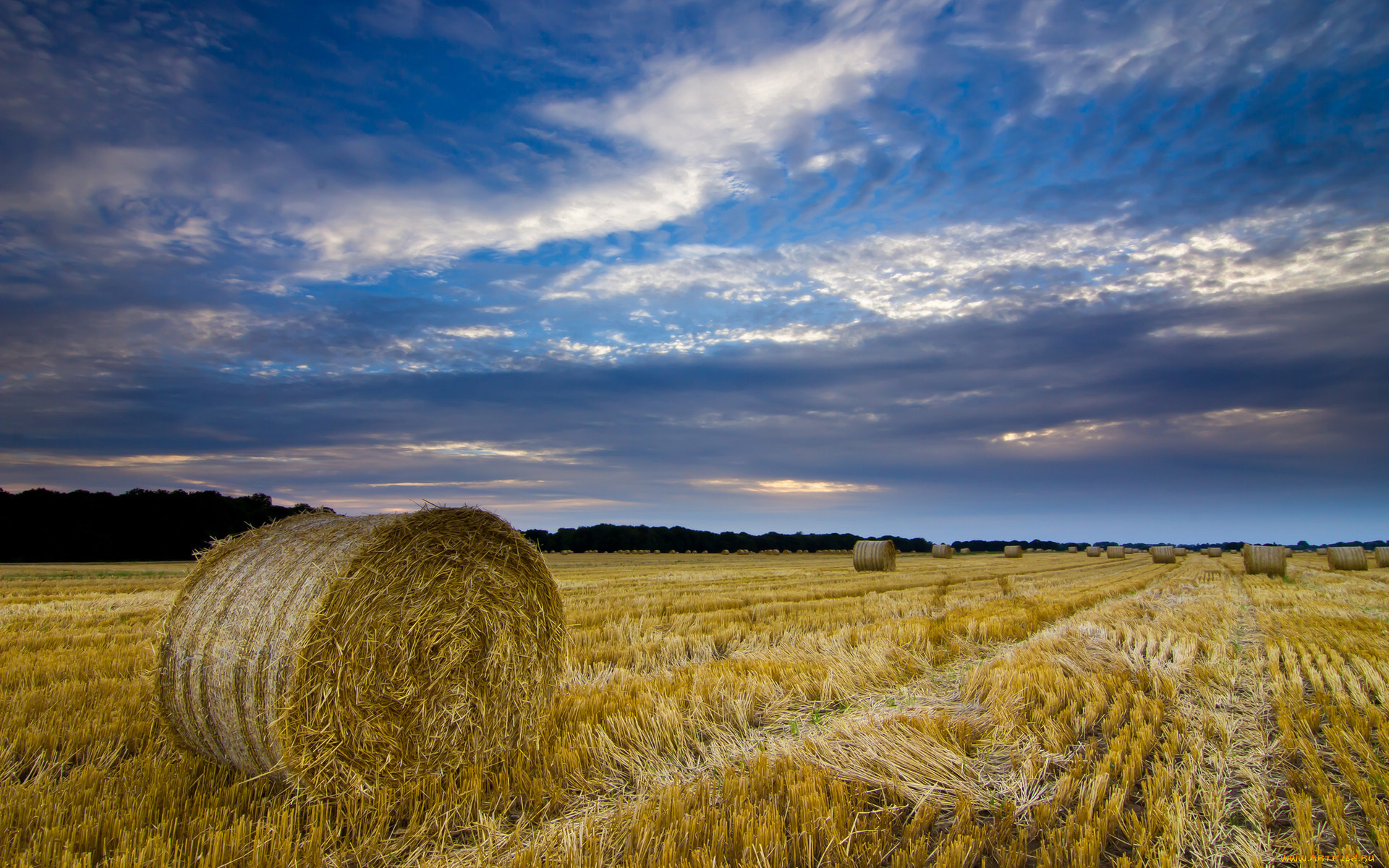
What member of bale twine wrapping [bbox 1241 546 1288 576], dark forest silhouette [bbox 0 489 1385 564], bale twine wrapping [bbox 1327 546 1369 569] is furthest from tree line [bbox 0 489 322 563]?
bale twine wrapping [bbox 1327 546 1369 569]

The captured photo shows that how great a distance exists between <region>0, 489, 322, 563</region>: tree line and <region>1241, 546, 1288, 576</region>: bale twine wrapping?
52.8m

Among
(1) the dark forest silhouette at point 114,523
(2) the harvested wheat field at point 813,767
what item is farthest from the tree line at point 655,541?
(2) the harvested wheat field at point 813,767

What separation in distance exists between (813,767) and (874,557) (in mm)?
23307

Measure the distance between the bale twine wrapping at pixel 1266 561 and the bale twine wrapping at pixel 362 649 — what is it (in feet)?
93.5

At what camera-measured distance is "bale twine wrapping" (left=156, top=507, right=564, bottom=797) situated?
420cm

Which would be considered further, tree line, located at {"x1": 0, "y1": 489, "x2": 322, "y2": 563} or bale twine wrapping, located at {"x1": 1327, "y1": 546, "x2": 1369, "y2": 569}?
tree line, located at {"x1": 0, "y1": 489, "x2": 322, "y2": 563}

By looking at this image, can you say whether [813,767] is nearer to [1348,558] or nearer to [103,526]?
[1348,558]

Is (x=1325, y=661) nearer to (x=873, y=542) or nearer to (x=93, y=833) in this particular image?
(x=93, y=833)

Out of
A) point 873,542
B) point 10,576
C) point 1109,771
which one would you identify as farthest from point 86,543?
point 1109,771

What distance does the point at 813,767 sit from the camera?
4.01 m

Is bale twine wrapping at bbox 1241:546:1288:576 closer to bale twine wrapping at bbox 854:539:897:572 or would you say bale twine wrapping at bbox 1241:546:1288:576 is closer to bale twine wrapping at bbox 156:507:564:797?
bale twine wrapping at bbox 854:539:897:572

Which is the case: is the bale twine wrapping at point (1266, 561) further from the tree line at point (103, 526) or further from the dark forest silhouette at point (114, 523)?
the tree line at point (103, 526)

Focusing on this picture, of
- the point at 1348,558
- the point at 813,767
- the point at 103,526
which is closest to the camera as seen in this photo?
the point at 813,767

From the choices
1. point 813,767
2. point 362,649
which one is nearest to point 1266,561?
point 813,767
